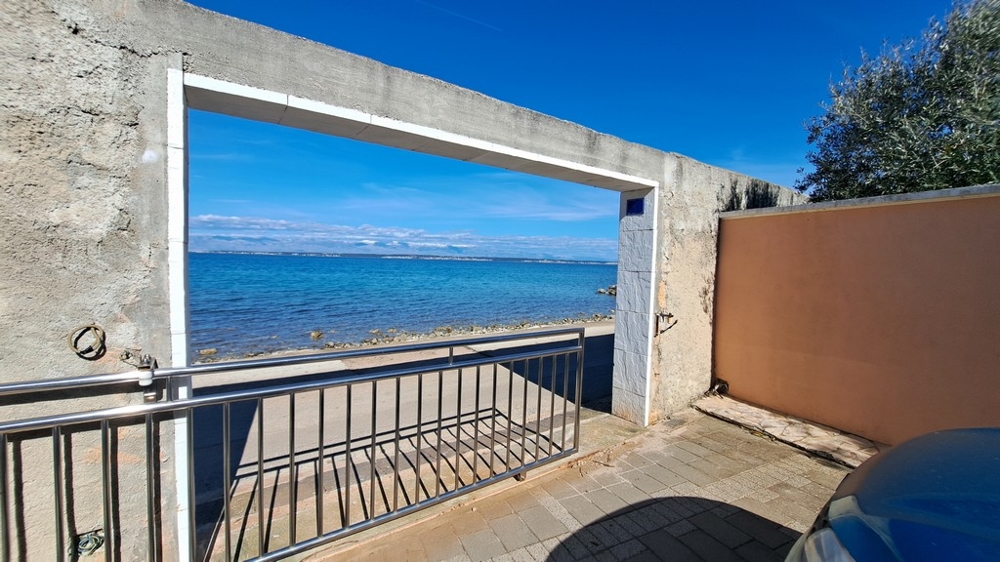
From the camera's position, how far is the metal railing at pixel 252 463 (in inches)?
63.6

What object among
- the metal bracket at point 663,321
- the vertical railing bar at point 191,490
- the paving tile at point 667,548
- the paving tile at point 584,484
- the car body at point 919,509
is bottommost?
the paving tile at point 584,484

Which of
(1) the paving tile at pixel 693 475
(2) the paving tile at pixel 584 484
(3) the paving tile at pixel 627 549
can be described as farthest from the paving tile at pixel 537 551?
(1) the paving tile at pixel 693 475

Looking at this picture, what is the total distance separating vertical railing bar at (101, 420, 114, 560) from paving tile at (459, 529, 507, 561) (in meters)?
1.63

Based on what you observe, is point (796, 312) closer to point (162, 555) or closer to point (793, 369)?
point (793, 369)

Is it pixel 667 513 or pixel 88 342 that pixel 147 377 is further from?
pixel 667 513

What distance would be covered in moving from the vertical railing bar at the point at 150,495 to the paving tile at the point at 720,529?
292cm

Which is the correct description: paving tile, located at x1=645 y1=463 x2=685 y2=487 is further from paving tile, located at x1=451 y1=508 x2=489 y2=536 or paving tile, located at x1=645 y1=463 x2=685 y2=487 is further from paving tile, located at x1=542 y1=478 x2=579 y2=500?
paving tile, located at x1=451 y1=508 x2=489 y2=536

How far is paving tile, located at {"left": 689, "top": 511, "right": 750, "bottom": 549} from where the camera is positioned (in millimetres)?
2342

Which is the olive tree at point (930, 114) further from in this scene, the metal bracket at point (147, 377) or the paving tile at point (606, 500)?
the metal bracket at point (147, 377)

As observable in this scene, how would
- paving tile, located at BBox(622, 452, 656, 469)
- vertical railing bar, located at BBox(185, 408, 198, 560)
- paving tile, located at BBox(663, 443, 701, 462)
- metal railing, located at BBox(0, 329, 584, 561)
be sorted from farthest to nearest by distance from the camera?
1. paving tile, located at BBox(663, 443, 701, 462)
2. paving tile, located at BBox(622, 452, 656, 469)
3. vertical railing bar, located at BBox(185, 408, 198, 560)
4. metal railing, located at BBox(0, 329, 584, 561)

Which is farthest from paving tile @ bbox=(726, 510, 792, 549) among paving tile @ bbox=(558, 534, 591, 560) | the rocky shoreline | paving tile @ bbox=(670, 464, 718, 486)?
the rocky shoreline

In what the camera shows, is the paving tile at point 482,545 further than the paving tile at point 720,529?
No

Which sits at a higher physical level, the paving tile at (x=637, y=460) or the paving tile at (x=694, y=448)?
the paving tile at (x=694, y=448)

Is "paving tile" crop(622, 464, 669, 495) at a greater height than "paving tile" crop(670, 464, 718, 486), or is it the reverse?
"paving tile" crop(670, 464, 718, 486)
